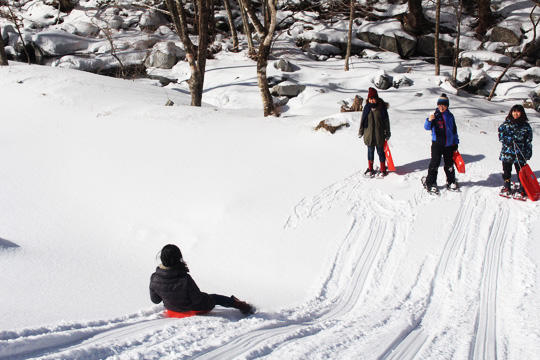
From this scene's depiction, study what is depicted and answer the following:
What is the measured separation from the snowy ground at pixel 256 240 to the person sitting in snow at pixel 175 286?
18 centimetres

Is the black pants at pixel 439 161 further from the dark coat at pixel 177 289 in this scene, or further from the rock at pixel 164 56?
the rock at pixel 164 56

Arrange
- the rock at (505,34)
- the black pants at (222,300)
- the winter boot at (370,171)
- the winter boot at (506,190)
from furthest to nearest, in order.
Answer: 1. the rock at (505,34)
2. the winter boot at (370,171)
3. the winter boot at (506,190)
4. the black pants at (222,300)

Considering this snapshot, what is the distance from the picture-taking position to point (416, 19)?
25.0 meters

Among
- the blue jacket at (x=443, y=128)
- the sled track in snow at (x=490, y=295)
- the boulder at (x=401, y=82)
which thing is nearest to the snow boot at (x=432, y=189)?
the blue jacket at (x=443, y=128)

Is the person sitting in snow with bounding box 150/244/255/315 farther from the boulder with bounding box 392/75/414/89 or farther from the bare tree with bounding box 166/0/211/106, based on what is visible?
the boulder with bounding box 392/75/414/89

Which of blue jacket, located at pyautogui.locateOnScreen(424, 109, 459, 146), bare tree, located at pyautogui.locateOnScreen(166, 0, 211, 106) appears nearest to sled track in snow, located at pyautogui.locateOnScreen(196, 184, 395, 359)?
blue jacket, located at pyautogui.locateOnScreen(424, 109, 459, 146)

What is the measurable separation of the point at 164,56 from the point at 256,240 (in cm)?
1874

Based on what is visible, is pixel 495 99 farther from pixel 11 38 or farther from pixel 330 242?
pixel 11 38

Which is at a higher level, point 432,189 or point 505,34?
point 505,34

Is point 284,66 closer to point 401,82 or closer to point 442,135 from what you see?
point 401,82

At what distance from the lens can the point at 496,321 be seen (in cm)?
407

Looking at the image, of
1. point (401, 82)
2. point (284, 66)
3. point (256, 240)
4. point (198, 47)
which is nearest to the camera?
point (256, 240)

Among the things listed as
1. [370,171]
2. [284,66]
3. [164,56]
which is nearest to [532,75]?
[284,66]

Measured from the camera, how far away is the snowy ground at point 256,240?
12.0ft
